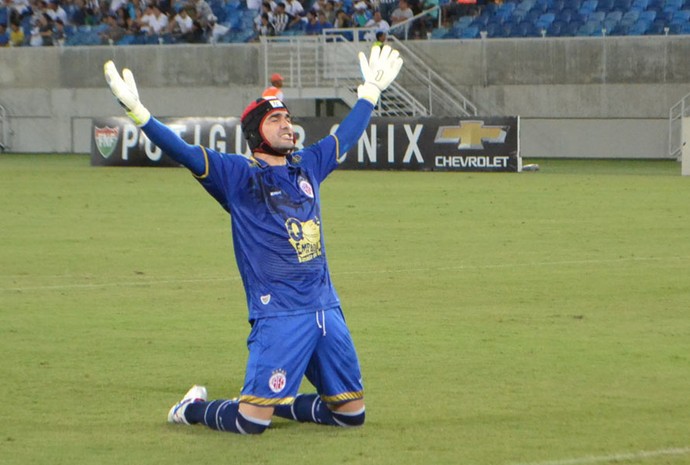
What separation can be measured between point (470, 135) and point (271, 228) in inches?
858

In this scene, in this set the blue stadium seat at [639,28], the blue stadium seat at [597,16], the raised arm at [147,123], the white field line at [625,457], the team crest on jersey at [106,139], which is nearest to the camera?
the white field line at [625,457]

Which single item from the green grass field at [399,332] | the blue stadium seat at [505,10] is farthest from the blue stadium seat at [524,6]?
the green grass field at [399,332]

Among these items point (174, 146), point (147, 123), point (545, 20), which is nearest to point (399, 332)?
point (174, 146)

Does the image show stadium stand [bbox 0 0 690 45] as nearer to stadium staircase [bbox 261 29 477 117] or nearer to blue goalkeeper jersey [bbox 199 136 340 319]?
stadium staircase [bbox 261 29 477 117]

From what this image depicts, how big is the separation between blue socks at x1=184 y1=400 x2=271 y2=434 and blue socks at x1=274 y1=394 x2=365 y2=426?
29 cm

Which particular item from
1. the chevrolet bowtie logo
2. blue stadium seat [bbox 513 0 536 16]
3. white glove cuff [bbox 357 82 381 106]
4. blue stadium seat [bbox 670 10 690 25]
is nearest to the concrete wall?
blue stadium seat [bbox 670 10 690 25]

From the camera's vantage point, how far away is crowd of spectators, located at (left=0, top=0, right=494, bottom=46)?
126 ft

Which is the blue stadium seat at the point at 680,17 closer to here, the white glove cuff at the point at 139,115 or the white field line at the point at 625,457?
the white field line at the point at 625,457

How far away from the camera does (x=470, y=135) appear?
93.0 feet

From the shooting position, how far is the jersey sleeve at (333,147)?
7.20m

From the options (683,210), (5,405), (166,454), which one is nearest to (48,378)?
(5,405)

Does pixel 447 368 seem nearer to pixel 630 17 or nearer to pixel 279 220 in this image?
pixel 279 220

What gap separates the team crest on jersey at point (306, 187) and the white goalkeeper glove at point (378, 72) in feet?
2.95

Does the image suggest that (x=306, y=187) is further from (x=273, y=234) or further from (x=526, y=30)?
(x=526, y=30)
